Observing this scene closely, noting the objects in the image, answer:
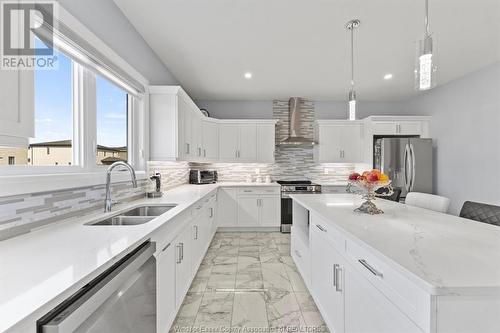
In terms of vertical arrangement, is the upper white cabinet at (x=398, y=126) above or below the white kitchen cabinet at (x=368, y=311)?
above

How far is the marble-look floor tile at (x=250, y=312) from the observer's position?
1899 mm

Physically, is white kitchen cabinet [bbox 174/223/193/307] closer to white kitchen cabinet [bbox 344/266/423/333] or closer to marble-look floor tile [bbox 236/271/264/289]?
marble-look floor tile [bbox 236/271/264/289]

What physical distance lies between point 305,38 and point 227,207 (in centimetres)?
306

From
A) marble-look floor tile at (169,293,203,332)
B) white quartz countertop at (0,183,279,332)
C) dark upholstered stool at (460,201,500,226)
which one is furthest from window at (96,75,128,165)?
dark upholstered stool at (460,201,500,226)

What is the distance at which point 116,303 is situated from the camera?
950mm

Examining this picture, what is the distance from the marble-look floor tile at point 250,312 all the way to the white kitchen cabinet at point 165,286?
54 cm

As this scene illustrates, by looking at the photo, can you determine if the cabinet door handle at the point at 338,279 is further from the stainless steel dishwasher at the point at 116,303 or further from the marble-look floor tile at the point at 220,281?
the marble-look floor tile at the point at 220,281

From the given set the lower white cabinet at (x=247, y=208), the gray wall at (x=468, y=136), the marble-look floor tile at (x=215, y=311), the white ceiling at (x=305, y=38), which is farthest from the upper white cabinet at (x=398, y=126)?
the marble-look floor tile at (x=215, y=311)

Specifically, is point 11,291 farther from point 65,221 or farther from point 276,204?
point 276,204

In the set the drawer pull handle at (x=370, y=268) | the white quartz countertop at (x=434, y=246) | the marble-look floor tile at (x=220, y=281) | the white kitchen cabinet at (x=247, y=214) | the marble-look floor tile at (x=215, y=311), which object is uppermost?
the white quartz countertop at (x=434, y=246)

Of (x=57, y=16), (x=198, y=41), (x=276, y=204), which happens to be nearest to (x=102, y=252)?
(x=57, y=16)

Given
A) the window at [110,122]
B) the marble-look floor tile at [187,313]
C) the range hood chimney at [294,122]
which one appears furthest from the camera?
the range hood chimney at [294,122]

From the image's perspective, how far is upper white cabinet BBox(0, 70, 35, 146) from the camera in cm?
81

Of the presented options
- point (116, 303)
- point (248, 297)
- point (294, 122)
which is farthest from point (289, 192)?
point (116, 303)
